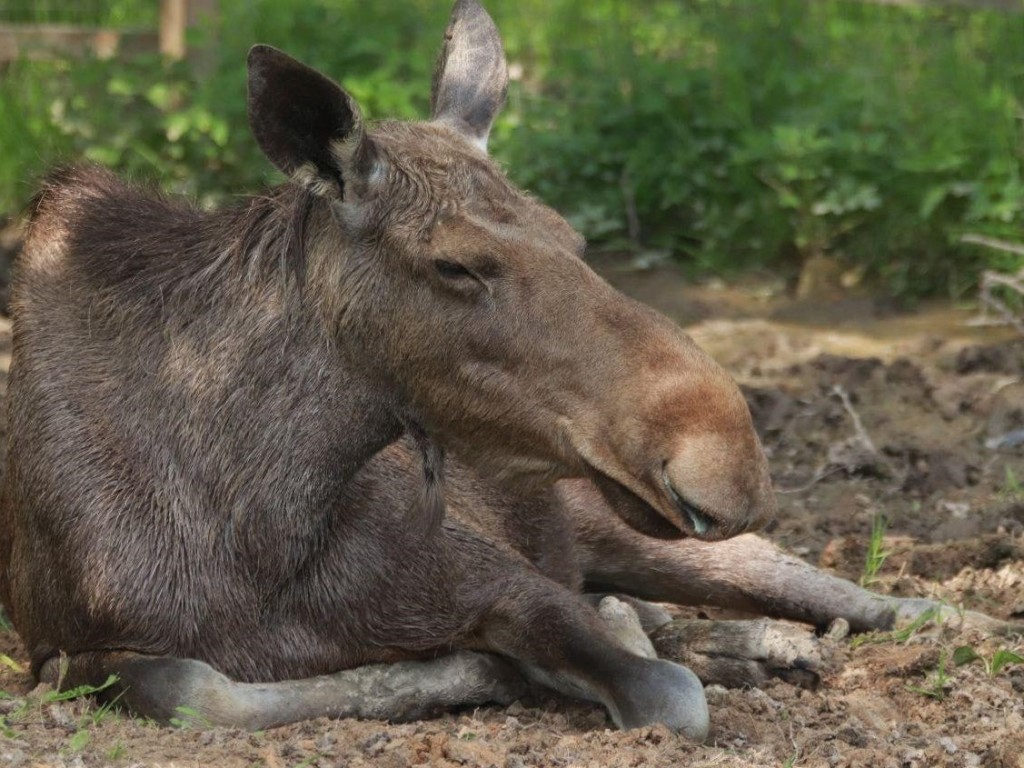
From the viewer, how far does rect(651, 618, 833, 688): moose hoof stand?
4.88 m

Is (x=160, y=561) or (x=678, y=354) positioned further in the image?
(x=160, y=561)

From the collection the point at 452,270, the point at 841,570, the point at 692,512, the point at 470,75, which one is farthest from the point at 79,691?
the point at 841,570

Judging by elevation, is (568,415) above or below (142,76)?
above

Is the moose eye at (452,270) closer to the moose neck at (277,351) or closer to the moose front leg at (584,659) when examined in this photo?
the moose neck at (277,351)

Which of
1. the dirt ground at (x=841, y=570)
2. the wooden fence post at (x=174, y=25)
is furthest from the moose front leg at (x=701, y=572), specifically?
the wooden fence post at (x=174, y=25)

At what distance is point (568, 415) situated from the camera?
399cm

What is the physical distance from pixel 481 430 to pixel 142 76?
6887 mm

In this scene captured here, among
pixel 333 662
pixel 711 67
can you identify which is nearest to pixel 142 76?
pixel 711 67

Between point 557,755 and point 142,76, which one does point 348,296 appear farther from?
point 142,76

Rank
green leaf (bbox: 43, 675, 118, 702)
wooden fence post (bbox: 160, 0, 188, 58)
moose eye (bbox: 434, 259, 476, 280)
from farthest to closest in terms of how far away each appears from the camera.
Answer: wooden fence post (bbox: 160, 0, 188, 58) → green leaf (bbox: 43, 675, 118, 702) → moose eye (bbox: 434, 259, 476, 280)

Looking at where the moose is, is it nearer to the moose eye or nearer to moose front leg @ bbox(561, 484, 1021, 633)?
the moose eye

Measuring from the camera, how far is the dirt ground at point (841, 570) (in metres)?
4.08

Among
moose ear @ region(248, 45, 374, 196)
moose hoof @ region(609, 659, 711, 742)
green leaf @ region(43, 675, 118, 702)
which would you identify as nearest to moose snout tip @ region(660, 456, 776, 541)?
moose hoof @ region(609, 659, 711, 742)

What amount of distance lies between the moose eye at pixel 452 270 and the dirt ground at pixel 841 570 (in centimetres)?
114
